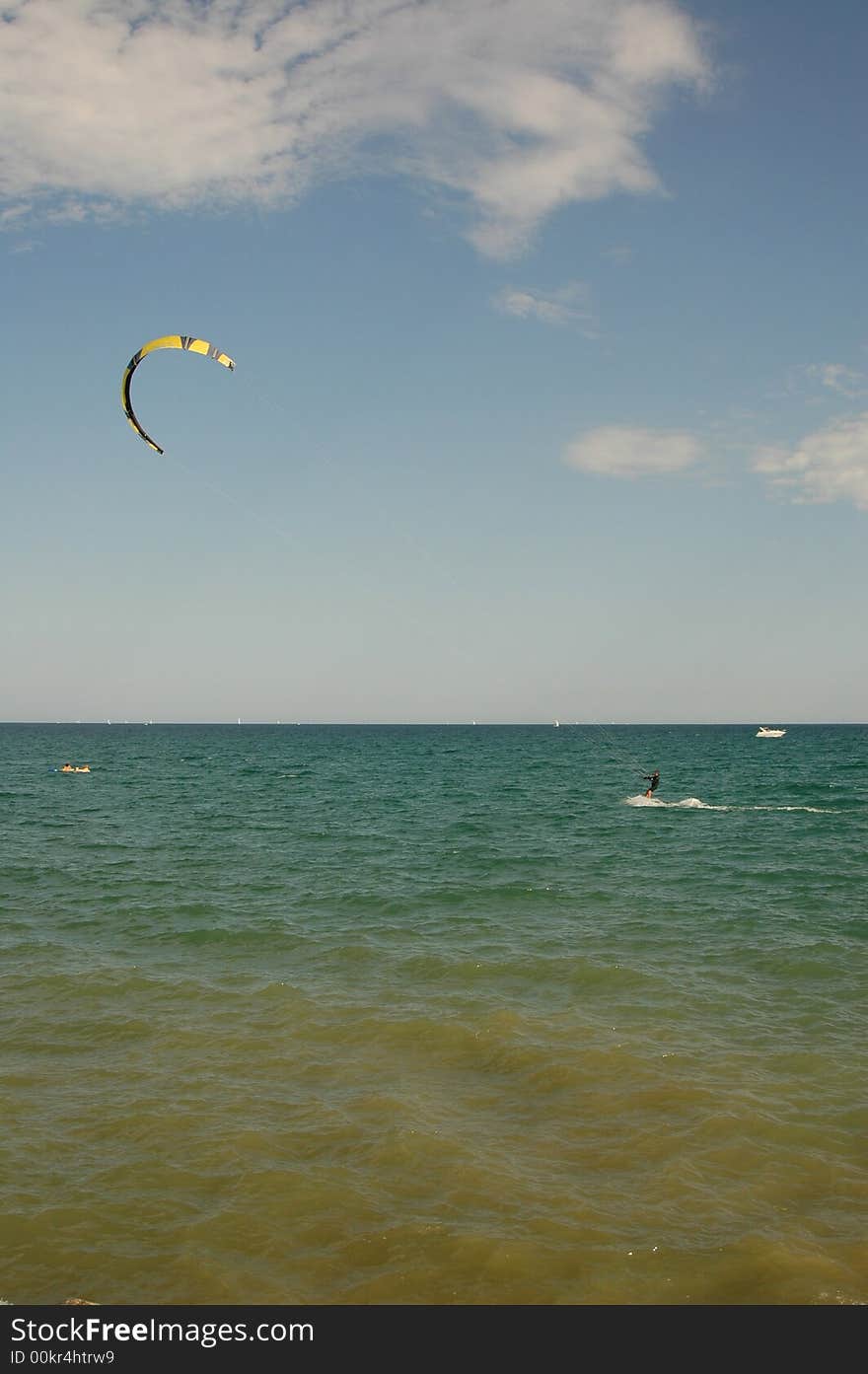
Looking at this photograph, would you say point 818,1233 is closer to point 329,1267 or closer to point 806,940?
point 329,1267

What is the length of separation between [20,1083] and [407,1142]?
511 centimetres

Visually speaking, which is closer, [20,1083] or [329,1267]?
[329,1267]

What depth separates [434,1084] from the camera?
11359 millimetres

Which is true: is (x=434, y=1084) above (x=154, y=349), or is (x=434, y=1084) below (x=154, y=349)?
below

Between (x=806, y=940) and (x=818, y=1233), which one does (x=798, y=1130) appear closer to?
(x=818, y=1233)

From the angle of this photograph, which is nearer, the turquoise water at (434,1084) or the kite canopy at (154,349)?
the turquoise water at (434,1084)

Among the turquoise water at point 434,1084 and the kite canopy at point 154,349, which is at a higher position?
the kite canopy at point 154,349

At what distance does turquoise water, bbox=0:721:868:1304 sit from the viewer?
25.4 feet

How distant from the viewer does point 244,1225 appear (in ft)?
27.2

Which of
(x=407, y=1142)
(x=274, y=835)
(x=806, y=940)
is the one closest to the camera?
(x=407, y=1142)

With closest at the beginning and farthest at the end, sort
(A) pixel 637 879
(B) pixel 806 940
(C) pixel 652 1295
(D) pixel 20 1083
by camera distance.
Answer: (C) pixel 652 1295
(D) pixel 20 1083
(B) pixel 806 940
(A) pixel 637 879

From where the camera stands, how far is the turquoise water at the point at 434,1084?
775cm

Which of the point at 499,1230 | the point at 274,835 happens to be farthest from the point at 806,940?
the point at 274,835

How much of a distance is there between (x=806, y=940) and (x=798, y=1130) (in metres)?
8.69
